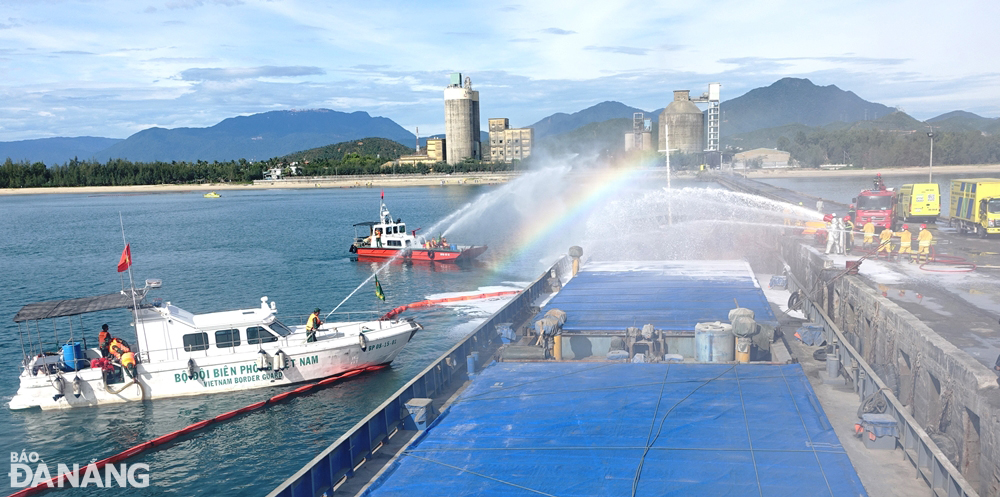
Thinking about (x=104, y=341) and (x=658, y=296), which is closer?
(x=104, y=341)

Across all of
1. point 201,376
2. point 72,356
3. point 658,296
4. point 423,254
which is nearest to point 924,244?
point 658,296

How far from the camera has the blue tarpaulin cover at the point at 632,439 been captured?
1260cm

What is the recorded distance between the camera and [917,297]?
83.3ft

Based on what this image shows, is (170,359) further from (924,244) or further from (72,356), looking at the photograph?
(924,244)

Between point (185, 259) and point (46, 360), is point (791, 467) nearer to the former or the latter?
point (46, 360)

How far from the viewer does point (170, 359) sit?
1117 inches

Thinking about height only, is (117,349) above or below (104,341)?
below

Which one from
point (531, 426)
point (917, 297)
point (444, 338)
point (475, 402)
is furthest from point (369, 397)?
point (917, 297)

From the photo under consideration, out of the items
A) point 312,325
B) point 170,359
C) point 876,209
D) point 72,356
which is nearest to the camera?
point 72,356

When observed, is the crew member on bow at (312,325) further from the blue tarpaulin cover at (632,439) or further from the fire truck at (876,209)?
the fire truck at (876,209)

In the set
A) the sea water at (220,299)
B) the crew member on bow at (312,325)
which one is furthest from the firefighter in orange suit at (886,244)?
the crew member on bow at (312,325)

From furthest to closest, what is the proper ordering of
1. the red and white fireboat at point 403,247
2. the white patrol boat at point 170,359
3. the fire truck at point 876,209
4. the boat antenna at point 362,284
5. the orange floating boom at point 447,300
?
the red and white fireboat at point 403,247
the boat antenna at point 362,284
the orange floating boom at point 447,300
the fire truck at point 876,209
the white patrol boat at point 170,359

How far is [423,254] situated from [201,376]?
3782cm

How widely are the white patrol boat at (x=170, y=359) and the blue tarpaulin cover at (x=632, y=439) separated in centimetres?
1325
